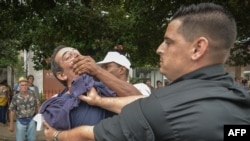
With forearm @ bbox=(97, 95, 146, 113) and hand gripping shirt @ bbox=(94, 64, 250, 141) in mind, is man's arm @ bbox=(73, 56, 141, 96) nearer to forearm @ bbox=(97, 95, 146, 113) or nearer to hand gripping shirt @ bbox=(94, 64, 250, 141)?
forearm @ bbox=(97, 95, 146, 113)

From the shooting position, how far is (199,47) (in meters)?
1.68

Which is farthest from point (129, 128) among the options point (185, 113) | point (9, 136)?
point (9, 136)

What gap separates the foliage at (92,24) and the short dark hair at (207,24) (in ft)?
25.8

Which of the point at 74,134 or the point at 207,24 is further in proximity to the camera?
the point at 74,134

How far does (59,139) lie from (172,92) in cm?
93

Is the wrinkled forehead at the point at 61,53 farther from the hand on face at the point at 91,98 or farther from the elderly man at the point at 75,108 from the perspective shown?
the hand on face at the point at 91,98

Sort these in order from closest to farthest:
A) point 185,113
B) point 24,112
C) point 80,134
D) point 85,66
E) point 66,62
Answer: point 185,113 → point 80,134 → point 85,66 → point 66,62 → point 24,112

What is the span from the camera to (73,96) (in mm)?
2461

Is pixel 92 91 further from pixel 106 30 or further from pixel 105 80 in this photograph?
pixel 106 30

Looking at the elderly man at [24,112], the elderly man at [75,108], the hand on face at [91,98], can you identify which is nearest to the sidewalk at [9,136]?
the elderly man at [24,112]

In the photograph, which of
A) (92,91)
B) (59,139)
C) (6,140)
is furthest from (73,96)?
(6,140)

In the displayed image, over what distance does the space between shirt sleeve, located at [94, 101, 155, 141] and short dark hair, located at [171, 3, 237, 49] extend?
0.35 m

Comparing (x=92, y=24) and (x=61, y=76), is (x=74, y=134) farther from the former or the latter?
(x=92, y=24)

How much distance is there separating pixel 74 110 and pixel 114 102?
0.22 metres
